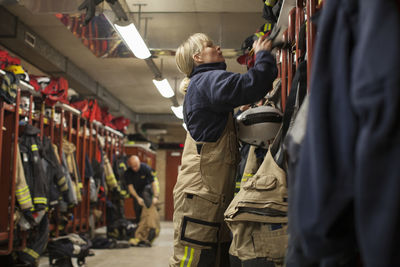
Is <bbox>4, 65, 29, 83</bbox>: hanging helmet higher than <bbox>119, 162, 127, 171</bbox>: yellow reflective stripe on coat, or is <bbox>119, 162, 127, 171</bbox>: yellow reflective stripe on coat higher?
<bbox>4, 65, 29, 83</bbox>: hanging helmet

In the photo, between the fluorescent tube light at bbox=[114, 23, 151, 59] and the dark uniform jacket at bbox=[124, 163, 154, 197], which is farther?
the dark uniform jacket at bbox=[124, 163, 154, 197]

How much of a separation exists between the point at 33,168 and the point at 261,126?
4.32 metres

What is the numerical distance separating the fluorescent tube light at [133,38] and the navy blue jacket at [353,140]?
4.81 meters

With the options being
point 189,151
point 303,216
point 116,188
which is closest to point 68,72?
point 116,188

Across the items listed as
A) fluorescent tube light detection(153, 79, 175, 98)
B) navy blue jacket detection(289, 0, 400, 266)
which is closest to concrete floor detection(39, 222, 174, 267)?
fluorescent tube light detection(153, 79, 175, 98)

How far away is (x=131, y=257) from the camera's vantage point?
7.33 m

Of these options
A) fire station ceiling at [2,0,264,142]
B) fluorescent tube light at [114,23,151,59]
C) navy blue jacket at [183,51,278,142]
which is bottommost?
navy blue jacket at [183,51,278,142]

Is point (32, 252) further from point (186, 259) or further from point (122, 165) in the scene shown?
point (122, 165)

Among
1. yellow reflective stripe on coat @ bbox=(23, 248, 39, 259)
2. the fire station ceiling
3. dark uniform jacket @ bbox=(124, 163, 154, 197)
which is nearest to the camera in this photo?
yellow reflective stripe on coat @ bbox=(23, 248, 39, 259)

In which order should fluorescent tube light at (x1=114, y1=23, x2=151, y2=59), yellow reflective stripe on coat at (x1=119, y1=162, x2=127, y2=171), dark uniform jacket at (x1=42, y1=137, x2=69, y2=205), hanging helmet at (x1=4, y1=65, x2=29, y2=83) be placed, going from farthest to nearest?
yellow reflective stripe on coat at (x1=119, y1=162, x2=127, y2=171), dark uniform jacket at (x1=42, y1=137, x2=69, y2=205), fluorescent tube light at (x1=114, y1=23, x2=151, y2=59), hanging helmet at (x1=4, y1=65, x2=29, y2=83)

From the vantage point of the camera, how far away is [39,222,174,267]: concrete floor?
6539 mm

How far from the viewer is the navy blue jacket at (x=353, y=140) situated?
35.2 inches

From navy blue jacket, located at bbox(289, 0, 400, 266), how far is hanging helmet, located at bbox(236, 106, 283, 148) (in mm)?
1377

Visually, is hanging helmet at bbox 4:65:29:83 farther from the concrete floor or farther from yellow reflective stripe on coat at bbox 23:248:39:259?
the concrete floor
